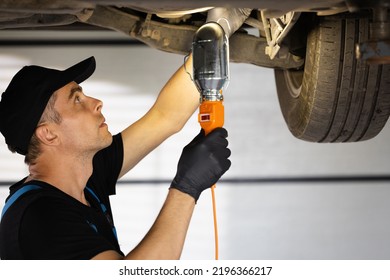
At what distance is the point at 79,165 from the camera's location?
238 centimetres

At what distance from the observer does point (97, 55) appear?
188 inches

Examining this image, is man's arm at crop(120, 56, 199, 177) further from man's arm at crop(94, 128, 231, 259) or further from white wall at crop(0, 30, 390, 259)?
white wall at crop(0, 30, 390, 259)

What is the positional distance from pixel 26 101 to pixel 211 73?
562 mm

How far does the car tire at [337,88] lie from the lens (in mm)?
2465

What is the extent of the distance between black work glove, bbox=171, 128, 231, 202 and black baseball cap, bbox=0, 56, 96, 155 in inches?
18.1

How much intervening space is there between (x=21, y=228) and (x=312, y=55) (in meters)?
1.04

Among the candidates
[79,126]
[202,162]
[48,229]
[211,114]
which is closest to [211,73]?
[211,114]

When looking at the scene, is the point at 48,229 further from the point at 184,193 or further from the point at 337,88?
the point at 337,88

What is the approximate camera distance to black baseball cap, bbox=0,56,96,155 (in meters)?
2.28

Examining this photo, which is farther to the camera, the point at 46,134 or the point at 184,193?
the point at 46,134

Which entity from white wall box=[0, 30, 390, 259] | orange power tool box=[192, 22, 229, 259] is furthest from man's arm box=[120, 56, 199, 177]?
white wall box=[0, 30, 390, 259]

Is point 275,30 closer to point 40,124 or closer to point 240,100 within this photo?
point 40,124

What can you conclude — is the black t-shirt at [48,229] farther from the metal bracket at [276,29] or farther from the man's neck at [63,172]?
the metal bracket at [276,29]

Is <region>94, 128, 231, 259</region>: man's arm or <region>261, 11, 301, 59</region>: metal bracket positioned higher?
<region>261, 11, 301, 59</region>: metal bracket
